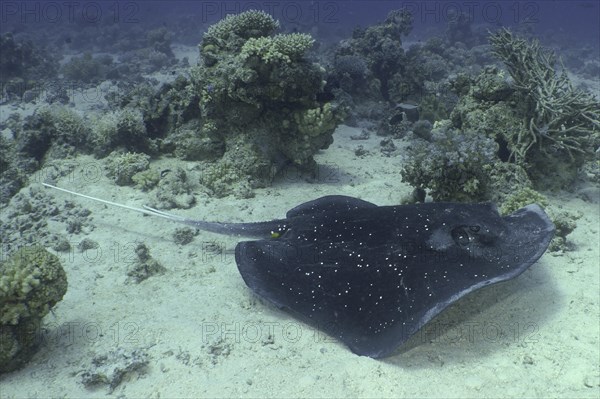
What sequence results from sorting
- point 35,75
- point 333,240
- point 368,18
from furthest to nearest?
point 368,18, point 35,75, point 333,240

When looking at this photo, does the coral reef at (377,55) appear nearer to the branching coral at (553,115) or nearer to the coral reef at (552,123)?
the branching coral at (553,115)

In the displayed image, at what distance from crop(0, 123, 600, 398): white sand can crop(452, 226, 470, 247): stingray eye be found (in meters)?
0.86

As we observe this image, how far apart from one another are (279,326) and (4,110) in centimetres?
1454

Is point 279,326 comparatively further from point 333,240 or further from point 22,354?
point 22,354

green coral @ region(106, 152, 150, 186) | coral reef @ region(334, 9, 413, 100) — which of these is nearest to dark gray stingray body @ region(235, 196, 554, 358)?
green coral @ region(106, 152, 150, 186)

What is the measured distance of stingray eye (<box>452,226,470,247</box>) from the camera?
410 cm

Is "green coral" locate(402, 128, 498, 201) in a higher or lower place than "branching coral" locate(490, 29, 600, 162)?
lower

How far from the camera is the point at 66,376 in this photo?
12.7 feet

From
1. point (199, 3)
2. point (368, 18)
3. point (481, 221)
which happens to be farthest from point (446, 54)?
point (199, 3)

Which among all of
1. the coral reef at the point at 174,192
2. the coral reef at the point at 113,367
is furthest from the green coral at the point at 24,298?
the coral reef at the point at 174,192

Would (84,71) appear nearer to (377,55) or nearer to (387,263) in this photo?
(377,55)

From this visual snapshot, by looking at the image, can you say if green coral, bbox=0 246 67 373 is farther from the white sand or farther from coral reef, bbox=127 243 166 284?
coral reef, bbox=127 243 166 284

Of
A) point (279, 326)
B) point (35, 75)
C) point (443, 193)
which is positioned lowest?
point (35, 75)

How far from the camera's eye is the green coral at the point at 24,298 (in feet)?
12.5
